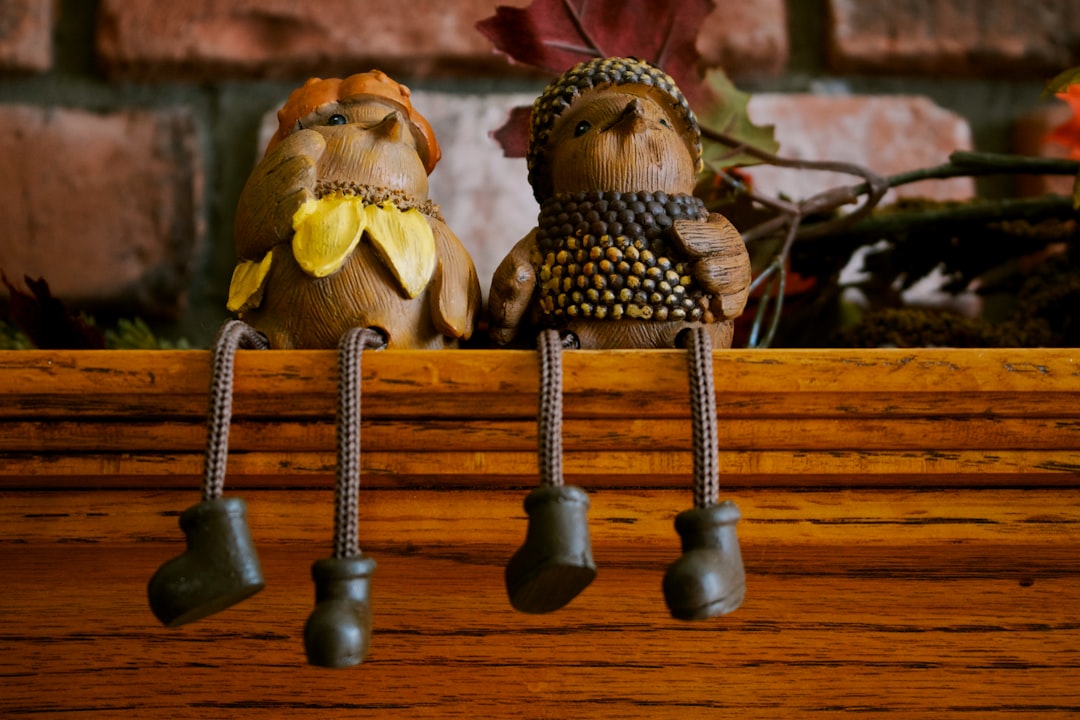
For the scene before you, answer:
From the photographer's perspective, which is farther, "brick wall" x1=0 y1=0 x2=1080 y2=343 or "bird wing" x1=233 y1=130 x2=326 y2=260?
"brick wall" x1=0 y1=0 x2=1080 y2=343

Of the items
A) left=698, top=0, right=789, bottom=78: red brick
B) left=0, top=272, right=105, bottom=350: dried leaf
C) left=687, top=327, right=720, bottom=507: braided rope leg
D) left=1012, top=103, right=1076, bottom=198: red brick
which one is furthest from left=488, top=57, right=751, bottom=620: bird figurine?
left=1012, top=103, right=1076, bottom=198: red brick

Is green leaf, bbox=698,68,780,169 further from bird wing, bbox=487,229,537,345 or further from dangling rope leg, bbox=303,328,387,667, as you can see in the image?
dangling rope leg, bbox=303,328,387,667

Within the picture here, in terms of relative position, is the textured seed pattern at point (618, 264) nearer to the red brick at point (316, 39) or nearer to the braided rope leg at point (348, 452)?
the braided rope leg at point (348, 452)

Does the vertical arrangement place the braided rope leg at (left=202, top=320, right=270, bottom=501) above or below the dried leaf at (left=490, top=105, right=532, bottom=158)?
below

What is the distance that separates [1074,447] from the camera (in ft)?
1.30

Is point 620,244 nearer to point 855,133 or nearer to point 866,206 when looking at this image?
point 866,206

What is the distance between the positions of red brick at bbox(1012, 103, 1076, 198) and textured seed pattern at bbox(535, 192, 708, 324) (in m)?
0.55

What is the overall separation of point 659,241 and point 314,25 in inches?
21.1

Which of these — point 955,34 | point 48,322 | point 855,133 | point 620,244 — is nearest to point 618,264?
point 620,244

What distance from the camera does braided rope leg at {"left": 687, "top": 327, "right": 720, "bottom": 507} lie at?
351mm

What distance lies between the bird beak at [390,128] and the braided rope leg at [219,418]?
15 centimetres

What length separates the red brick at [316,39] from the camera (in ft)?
2.64

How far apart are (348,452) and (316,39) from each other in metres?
0.59

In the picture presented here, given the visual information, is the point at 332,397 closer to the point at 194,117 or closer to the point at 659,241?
the point at 659,241
